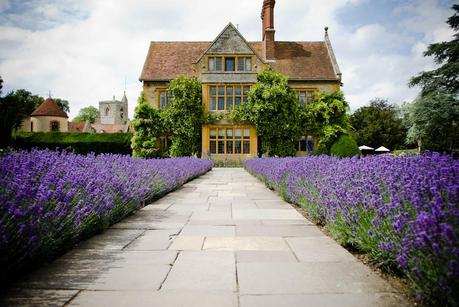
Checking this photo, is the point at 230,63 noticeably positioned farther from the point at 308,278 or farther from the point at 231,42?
the point at 308,278

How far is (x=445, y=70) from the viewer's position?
2450cm

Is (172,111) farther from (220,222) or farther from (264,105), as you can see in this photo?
(220,222)

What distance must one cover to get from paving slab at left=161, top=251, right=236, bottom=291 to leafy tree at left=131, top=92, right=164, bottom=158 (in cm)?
2119

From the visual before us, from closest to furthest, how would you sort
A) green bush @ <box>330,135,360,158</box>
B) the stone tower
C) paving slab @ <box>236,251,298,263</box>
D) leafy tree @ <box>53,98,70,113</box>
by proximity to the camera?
paving slab @ <box>236,251,298,263</box> < green bush @ <box>330,135,360,158</box> < leafy tree @ <box>53,98,70,113</box> < the stone tower

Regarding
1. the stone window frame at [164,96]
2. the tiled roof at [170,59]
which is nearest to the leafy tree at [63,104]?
the tiled roof at [170,59]

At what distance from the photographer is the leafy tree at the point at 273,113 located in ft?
77.5

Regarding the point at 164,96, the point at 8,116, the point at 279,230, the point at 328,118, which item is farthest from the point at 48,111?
the point at 279,230

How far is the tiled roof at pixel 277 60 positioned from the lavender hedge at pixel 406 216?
74.9 feet

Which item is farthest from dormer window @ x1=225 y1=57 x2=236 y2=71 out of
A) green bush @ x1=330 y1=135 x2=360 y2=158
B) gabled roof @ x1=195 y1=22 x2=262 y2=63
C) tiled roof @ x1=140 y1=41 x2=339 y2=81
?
green bush @ x1=330 y1=135 x2=360 y2=158

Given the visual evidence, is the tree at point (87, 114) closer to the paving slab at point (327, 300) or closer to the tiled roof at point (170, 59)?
the tiled roof at point (170, 59)

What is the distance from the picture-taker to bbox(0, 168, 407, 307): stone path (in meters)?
2.32

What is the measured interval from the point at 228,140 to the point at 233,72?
5.09m

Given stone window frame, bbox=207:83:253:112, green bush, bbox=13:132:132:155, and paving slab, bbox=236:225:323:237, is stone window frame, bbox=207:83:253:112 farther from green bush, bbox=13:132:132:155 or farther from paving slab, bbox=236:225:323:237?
paving slab, bbox=236:225:323:237

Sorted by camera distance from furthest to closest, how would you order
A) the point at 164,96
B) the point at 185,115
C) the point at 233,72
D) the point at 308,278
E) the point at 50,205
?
the point at 164,96
the point at 233,72
the point at 185,115
the point at 50,205
the point at 308,278
